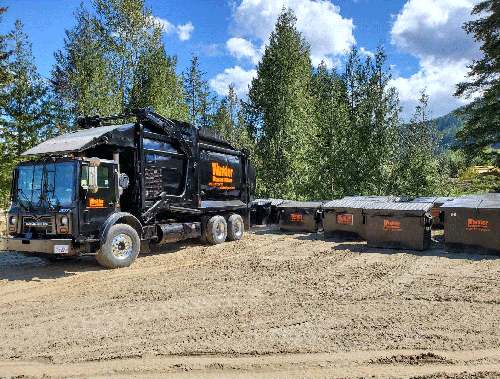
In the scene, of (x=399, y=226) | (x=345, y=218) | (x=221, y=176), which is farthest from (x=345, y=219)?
(x=221, y=176)

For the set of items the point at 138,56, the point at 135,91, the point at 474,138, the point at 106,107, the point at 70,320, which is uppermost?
the point at 138,56

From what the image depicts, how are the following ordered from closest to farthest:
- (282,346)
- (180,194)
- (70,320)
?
(282,346), (70,320), (180,194)

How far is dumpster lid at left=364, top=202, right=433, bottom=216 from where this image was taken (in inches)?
402

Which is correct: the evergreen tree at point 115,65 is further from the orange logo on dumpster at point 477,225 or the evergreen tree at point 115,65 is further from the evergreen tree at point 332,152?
the orange logo on dumpster at point 477,225

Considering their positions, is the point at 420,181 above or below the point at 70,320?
above

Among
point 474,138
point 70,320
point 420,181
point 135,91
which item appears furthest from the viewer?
point 135,91

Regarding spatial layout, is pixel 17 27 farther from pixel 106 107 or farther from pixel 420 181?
pixel 420 181

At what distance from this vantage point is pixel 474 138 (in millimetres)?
18812

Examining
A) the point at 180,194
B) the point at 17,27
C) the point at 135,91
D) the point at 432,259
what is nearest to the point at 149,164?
the point at 180,194

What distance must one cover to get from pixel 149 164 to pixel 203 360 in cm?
664

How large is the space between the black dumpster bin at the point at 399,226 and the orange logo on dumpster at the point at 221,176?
4787 millimetres

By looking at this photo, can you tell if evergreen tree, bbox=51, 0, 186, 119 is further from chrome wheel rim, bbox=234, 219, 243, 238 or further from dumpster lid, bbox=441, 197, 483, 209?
dumpster lid, bbox=441, 197, 483, 209

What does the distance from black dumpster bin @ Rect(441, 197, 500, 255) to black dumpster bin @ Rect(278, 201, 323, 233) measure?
4.81 m

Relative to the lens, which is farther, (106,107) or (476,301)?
(106,107)
